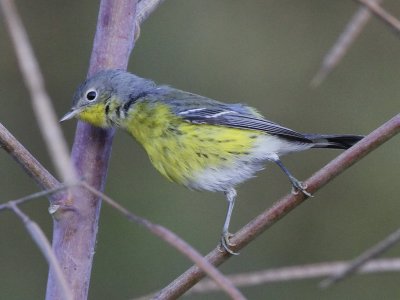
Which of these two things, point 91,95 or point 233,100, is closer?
point 91,95

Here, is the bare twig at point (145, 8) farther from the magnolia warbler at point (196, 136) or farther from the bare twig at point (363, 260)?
the bare twig at point (363, 260)

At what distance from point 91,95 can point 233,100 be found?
291 cm

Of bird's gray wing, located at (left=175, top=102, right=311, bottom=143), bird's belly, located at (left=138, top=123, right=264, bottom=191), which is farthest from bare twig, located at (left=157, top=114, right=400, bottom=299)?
bird's gray wing, located at (left=175, top=102, right=311, bottom=143)

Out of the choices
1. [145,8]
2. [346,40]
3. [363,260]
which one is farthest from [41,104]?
[145,8]

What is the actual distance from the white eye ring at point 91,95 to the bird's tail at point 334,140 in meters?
0.99

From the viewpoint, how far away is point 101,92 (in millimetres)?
3625

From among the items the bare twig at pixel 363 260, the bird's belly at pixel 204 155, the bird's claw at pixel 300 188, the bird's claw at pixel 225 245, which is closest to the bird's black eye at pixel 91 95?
the bird's belly at pixel 204 155

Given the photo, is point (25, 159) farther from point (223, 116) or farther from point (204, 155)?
point (223, 116)

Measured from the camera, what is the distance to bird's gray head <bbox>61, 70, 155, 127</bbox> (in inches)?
133

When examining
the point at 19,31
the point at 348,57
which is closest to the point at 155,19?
the point at 348,57

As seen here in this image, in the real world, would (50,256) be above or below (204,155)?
below

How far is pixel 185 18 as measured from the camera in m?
6.60

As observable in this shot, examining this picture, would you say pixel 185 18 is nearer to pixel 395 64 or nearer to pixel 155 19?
pixel 155 19

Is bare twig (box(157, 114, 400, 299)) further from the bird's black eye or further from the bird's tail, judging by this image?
the bird's black eye
